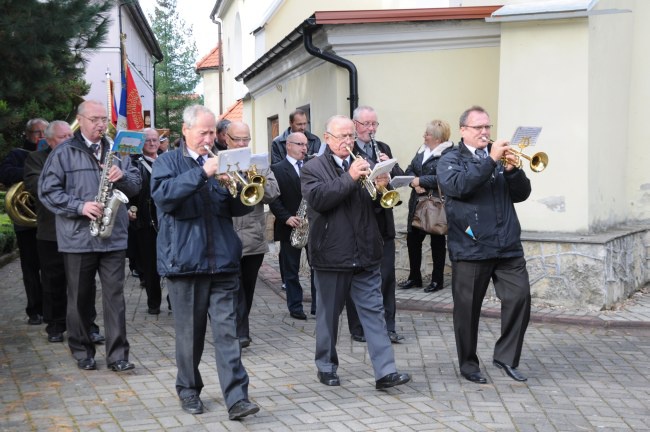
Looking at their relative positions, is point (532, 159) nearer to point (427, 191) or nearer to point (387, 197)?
point (387, 197)

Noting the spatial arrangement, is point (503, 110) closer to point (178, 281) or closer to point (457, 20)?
point (457, 20)

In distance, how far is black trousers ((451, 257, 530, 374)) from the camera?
6.96 meters

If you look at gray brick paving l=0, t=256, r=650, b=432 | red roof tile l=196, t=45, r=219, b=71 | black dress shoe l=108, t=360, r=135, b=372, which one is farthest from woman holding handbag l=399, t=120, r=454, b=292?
red roof tile l=196, t=45, r=219, b=71

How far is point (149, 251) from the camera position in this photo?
32.8 ft

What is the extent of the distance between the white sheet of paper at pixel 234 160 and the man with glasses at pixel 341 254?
93 centimetres

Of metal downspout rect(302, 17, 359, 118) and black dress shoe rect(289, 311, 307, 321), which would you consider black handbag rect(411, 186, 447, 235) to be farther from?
metal downspout rect(302, 17, 359, 118)

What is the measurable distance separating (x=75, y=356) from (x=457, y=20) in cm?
664

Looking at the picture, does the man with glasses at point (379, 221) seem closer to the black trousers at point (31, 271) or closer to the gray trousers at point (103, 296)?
the gray trousers at point (103, 296)

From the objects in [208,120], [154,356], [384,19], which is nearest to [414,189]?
[384,19]

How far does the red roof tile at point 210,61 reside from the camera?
43.5 metres

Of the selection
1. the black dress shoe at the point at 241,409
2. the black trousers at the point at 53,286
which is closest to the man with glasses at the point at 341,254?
the black dress shoe at the point at 241,409

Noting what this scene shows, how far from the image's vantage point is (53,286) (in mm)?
8414

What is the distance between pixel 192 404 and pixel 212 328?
0.52 metres

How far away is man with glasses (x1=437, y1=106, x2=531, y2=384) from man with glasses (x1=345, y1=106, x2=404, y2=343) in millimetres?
795
